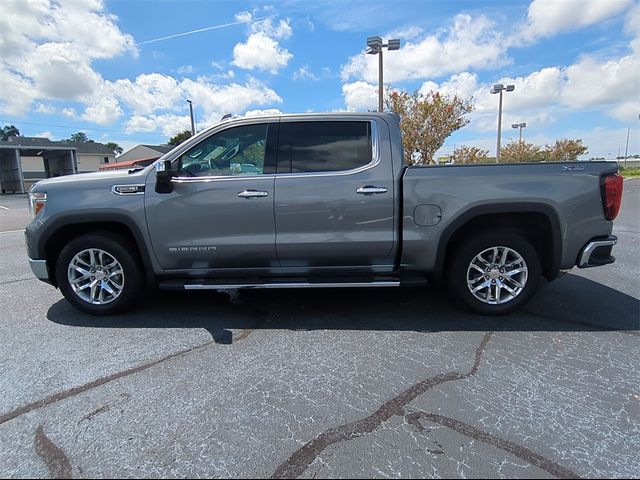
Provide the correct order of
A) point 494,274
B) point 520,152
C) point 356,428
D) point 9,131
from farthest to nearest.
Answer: point 9,131 → point 520,152 → point 494,274 → point 356,428

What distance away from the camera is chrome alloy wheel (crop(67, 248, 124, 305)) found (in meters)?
4.06

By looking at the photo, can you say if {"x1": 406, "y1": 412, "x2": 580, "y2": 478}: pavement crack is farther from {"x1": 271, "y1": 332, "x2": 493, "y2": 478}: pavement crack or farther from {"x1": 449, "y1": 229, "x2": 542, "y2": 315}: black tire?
{"x1": 449, "y1": 229, "x2": 542, "y2": 315}: black tire

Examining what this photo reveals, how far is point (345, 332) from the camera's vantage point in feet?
12.3

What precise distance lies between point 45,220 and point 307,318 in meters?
2.79

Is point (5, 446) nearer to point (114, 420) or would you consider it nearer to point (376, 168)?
point (114, 420)

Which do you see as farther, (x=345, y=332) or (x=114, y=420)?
(x=345, y=332)

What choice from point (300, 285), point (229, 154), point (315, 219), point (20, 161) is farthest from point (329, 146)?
point (20, 161)

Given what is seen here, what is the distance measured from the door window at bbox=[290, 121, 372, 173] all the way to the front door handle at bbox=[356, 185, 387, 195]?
0.25 metres

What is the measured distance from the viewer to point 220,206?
3.87 m

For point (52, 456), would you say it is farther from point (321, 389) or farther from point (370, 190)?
point (370, 190)

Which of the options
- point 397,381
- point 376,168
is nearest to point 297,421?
point 397,381

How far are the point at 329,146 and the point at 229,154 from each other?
1019 millimetres

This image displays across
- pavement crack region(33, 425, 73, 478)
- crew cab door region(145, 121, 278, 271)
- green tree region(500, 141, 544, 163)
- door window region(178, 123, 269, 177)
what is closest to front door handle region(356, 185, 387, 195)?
crew cab door region(145, 121, 278, 271)

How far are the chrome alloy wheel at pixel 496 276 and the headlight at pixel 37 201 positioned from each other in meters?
4.31
